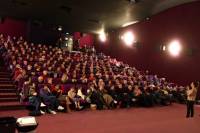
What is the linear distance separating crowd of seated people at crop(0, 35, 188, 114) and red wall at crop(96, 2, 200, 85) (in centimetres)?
109

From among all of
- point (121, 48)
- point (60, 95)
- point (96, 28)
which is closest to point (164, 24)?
point (121, 48)

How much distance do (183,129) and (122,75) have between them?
6841mm

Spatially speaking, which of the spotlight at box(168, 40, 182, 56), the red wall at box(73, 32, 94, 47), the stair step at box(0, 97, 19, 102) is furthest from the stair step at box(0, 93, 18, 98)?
the red wall at box(73, 32, 94, 47)

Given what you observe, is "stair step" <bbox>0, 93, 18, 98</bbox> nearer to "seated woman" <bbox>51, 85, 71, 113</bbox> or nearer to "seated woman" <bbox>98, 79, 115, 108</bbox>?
"seated woman" <bbox>51, 85, 71, 113</bbox>

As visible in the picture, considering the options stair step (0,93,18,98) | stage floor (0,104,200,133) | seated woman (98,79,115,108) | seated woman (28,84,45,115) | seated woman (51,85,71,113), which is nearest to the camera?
stage floor (0,104,200,133)

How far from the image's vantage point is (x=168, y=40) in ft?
41.9

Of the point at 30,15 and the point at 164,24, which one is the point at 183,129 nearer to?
the point at 164,24

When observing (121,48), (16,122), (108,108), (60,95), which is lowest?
(108,108)

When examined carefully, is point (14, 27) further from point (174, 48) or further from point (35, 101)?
point (35, 101)

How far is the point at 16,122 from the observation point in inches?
102

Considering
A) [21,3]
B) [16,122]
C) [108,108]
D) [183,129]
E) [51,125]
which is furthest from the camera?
[21,3]

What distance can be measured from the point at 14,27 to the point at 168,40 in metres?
9.38

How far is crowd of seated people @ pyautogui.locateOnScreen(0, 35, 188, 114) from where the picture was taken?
7148mm

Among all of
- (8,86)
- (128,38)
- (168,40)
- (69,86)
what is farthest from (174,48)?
(8,86)
